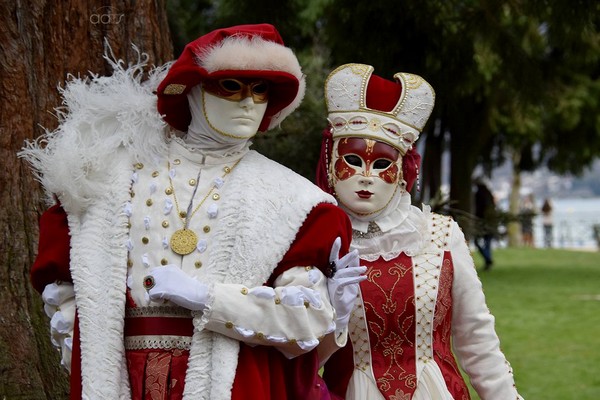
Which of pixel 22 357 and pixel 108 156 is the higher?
pixel 108 156

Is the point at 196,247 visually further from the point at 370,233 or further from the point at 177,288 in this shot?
the point at 370,233

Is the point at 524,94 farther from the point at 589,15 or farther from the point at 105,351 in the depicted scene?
the point at 105,351

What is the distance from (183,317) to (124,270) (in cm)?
21

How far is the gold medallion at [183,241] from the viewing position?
10.3 ft

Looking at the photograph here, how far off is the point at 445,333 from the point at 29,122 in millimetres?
1770

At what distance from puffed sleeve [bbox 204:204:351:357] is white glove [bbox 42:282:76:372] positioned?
0.46m

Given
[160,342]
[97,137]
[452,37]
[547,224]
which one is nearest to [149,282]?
[160,342]

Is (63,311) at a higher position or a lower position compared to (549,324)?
higher

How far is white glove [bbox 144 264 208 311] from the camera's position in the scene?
3.01 metres

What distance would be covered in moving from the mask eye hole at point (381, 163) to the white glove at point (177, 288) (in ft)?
3.00

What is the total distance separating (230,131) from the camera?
128 inches

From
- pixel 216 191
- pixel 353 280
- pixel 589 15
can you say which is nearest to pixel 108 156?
pixel 216 191

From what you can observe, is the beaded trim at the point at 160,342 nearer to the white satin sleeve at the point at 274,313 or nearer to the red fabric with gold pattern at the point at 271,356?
the red fabric with gold pattern at the point at 271,356

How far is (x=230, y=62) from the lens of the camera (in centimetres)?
317
